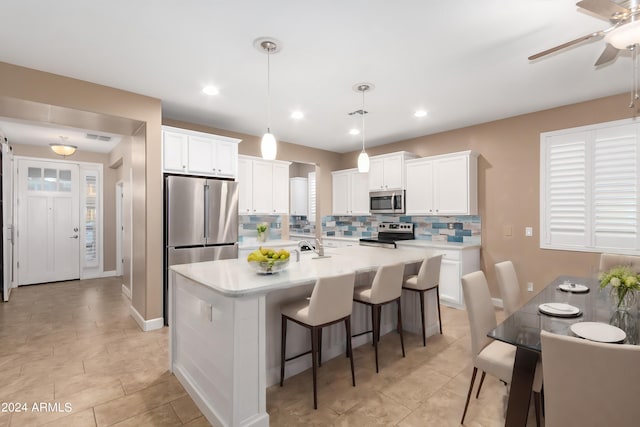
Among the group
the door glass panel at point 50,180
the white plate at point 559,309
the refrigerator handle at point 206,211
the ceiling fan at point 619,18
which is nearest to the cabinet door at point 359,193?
the refrigerator handle at point 206,211

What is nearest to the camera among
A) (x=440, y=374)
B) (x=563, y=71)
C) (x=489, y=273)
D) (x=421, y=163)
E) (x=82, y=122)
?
(x=440, y=374)

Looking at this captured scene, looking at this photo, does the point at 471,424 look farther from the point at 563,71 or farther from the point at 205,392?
the point at 563,71

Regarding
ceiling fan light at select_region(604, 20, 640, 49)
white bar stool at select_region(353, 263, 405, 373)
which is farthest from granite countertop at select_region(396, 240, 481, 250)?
ceiling fan light at select_region(604, 20, 640, 49)

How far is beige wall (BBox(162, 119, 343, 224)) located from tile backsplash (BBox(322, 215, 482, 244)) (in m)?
0.40

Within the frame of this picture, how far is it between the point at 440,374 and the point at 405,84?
275 cm

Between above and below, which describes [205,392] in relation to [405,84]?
below

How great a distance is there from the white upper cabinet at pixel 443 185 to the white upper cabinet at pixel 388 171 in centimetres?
14

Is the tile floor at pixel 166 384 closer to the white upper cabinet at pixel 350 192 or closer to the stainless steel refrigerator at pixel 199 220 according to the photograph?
the stainless steel refrigerator at pixel 199 220

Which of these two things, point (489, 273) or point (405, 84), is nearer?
point (405, 84)

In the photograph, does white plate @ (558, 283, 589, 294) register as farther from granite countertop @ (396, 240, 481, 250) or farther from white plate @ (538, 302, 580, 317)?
granite countertop @ (396, 240, 481, 250)

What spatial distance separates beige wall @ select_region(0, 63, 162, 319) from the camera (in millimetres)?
2916

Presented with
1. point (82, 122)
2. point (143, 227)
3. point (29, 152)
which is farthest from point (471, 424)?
point (29, 152)

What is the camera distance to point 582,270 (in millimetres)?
3783

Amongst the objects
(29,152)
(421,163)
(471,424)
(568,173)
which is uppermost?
(29,152)
